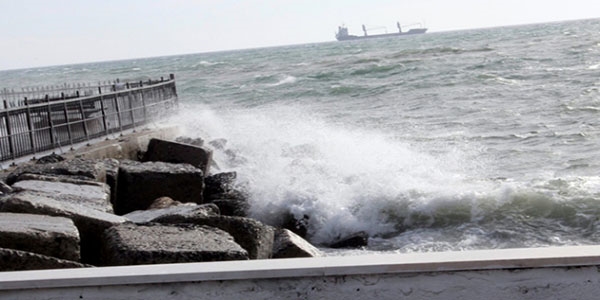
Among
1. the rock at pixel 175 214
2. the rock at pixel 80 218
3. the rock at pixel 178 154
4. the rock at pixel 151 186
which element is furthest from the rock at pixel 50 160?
the rock at pixel 80 218

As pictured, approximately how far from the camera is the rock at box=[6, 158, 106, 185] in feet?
28.9

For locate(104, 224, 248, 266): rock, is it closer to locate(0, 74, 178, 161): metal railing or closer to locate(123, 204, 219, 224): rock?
locate(123, 204, 219, 224): rock

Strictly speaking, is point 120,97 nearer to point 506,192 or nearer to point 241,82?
point 506,192

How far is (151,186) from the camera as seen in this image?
30.9 ft

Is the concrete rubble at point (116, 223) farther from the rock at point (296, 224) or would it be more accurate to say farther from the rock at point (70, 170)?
the rock at point (296, 224)

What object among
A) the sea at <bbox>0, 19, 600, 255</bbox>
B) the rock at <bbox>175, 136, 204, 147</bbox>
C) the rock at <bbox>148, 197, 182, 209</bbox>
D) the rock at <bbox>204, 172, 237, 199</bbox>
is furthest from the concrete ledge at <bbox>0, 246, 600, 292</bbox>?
the rock at <bbox>175, 136, 204, 147</bbox>

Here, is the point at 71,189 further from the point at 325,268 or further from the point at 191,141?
the point at 191,141

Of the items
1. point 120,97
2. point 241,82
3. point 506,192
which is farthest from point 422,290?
point 241,82

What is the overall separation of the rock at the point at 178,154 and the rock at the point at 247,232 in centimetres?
502

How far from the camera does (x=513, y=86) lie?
2588 centimetres

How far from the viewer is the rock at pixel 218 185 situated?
430 inches

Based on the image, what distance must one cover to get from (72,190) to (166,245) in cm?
287

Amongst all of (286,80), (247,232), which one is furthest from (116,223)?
(286,80)

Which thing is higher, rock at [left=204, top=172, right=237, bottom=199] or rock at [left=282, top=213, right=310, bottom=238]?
rock at [left=204, top=172, right=237, bottom=199]
